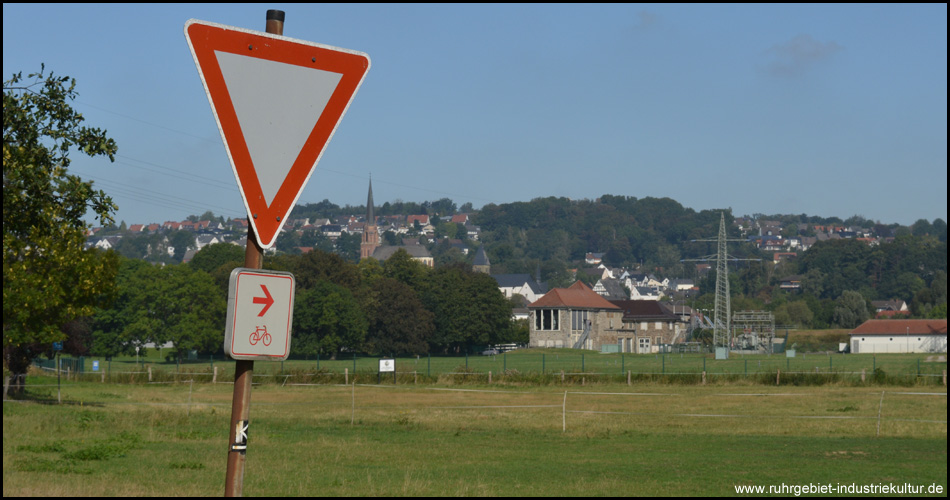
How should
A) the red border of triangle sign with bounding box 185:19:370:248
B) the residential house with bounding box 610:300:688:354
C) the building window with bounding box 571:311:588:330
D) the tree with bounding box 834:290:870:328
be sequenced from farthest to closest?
the tree with bounding box 834:290:870:328 < the residential house with bounding box 610:300:688:354 < the building window with bounding box 571:311:588:330 < the red border of triangle sign with bounding box 185:19:370:248

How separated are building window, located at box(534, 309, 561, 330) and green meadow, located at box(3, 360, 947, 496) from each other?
276 ft

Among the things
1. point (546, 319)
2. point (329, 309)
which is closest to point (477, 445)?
point (329, 309)

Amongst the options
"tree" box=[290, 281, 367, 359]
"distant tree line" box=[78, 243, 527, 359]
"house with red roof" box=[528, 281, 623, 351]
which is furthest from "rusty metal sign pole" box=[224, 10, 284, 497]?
"house with red roof" box=[528, 281, 623, 351]

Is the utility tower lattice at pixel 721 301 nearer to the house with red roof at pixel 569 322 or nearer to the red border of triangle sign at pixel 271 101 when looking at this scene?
the house with red roof at pixel 569 322

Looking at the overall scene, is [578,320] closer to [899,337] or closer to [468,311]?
[468,311]

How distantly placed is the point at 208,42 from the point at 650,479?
14.2 metres

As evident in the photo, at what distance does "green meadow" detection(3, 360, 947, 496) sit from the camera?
15.6m

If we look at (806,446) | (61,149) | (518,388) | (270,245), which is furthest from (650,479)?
(518,388)

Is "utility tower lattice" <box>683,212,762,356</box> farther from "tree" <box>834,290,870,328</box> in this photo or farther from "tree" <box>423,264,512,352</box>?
"tree" <box>834,290,870,328</box>

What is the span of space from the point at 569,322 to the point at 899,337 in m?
43.0

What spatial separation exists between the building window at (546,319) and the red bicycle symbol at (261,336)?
12713 cm

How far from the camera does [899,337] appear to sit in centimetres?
12438

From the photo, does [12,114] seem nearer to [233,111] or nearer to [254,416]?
[233,111]

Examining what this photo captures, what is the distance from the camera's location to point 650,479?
16.8m
